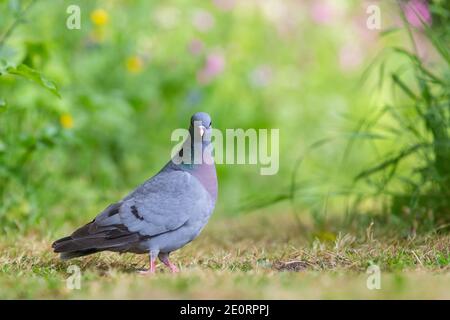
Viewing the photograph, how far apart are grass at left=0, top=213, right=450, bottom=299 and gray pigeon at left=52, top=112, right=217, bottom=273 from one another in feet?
0.36

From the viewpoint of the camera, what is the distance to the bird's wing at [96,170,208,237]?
3.35 meters

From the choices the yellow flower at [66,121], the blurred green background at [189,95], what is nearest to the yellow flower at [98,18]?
the blurred green background at [189,95]

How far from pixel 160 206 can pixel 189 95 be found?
3.36m

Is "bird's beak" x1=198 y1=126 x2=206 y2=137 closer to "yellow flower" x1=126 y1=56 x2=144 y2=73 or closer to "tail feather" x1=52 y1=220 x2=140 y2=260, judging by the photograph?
"tail feather" x1=52 y1=220 x2=140 y2=260

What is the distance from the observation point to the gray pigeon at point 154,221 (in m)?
3.34

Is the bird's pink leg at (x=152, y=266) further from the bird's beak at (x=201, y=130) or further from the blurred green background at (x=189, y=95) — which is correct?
the blurred green background at (x=189, y=95)

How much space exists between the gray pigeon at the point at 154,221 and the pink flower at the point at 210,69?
3.39 m

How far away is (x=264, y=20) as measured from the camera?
8227mm

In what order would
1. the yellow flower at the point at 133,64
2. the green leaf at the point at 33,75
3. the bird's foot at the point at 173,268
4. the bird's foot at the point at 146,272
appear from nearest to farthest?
the bird's foot at the point at 146,272
the bird's foot at the point at 173,268
the green leaf at the point at 33,75
the yellow flower at the point at 133,64

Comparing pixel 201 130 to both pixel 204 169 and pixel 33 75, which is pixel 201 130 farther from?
pixel 33 75

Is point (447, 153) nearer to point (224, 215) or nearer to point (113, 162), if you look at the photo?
point (224, 215)

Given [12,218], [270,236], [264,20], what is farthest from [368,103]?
[12,218]

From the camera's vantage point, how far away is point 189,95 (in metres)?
6.68
